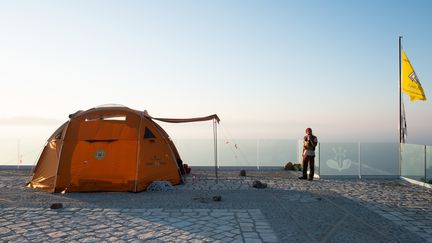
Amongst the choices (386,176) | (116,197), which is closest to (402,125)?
(386,176)

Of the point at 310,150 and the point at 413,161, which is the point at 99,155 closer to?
the point at 310,150

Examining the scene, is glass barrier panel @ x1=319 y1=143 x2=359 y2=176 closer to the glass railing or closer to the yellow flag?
the glass railing

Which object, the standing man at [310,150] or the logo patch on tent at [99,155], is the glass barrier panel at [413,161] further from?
the logo patch on tent at [99,155]

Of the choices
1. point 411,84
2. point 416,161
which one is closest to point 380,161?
point 416,161

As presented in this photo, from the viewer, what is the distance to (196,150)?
59.9 ft

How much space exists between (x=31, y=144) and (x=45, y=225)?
11715mm

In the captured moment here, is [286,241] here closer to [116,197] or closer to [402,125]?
[116,197]

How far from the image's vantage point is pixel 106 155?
11977 millimetres

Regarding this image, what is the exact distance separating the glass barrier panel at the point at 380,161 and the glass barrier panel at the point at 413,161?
315 mm

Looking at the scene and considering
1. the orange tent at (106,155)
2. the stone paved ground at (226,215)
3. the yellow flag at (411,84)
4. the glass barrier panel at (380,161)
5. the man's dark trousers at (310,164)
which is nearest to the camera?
the stone paved ground at (226,215)

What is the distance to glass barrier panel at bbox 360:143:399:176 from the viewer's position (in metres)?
14.9

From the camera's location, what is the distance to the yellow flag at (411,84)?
610 inches

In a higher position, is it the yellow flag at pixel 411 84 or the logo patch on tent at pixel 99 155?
the yellow flag at pixel 411 84

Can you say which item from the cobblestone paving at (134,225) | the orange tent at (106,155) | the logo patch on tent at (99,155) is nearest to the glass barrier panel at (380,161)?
the orange tent at (106,155)
